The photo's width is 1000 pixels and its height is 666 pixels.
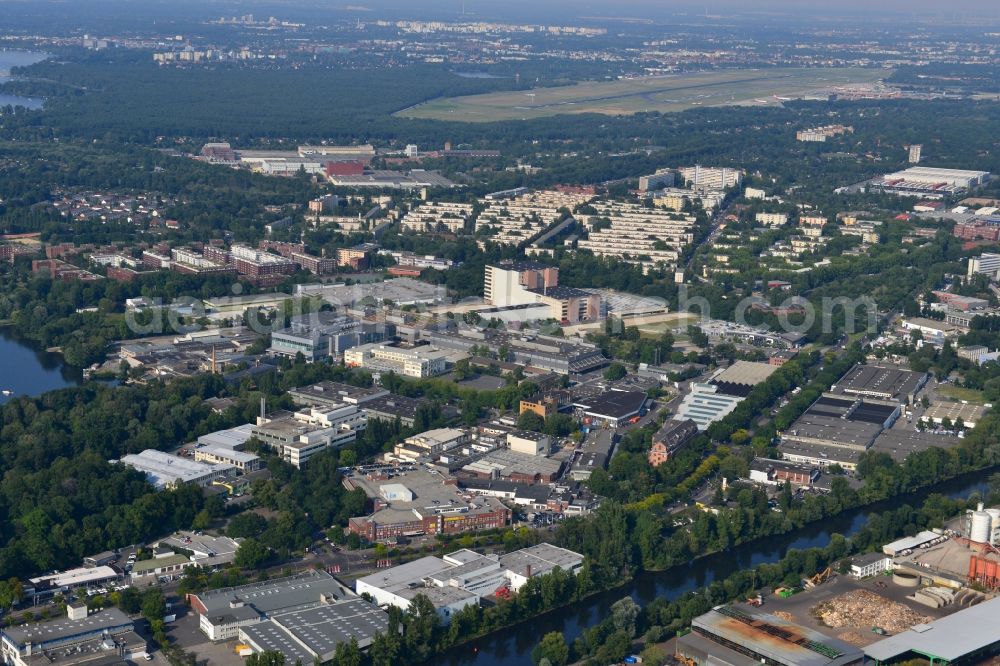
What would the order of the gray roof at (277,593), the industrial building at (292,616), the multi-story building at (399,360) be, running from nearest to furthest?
the industrial building at (292,616) → the gray roof at (277,593) → the multi-story building at (399,360)

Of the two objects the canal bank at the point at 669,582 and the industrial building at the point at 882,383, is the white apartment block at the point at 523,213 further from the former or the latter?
the canal bank at the point at 669,582

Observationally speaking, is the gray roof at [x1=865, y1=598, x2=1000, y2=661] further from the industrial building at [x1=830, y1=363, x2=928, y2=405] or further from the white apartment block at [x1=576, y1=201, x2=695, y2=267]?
the white apartment block at [x1=576, y1=201, x2=695, y2=267]

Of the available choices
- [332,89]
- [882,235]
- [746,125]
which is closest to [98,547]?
[882,235]

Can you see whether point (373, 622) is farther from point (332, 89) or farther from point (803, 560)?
point (332, 89)

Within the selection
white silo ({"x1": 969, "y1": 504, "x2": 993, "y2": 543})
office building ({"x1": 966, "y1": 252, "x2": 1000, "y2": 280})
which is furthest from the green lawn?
office building ({"x1": 966, "y1": 252, "x2": 1000, "y2": 280})

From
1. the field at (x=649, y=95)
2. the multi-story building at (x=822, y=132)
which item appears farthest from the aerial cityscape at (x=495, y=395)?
the field at (x=649, y=95)

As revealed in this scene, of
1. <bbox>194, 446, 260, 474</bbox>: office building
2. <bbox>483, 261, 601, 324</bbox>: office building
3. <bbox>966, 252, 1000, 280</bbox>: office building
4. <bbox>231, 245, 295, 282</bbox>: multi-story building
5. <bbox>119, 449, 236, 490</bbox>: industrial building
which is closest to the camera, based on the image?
<bbox>119, 449, 236, 490</bbox>: industrial building

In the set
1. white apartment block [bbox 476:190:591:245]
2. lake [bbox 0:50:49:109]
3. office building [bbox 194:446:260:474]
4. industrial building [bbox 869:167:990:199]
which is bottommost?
lake [bbox 0:50:49:109]

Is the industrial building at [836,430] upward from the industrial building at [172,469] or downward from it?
downward
